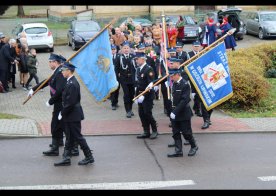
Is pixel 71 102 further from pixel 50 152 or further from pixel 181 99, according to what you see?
pixel 181 99

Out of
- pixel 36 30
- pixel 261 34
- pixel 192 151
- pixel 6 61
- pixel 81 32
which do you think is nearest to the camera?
pixel 192 151

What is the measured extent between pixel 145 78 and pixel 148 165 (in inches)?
92.5

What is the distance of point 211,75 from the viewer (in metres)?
9.92

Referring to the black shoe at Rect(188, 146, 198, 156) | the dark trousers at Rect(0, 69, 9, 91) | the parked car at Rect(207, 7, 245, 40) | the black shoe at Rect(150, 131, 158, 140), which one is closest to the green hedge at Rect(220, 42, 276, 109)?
the black shoe at Rect(150, 131, 158, 140)

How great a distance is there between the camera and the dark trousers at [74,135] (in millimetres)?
7992

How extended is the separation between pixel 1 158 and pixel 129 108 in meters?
4.15

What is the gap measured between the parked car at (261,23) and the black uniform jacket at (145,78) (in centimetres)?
1926

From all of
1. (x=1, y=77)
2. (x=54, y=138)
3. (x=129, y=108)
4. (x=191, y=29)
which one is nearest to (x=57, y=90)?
(x=54, y=138)

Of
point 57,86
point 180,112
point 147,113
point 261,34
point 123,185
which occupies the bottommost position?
point 261,34

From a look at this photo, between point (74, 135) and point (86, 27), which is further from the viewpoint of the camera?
point (86, 27)

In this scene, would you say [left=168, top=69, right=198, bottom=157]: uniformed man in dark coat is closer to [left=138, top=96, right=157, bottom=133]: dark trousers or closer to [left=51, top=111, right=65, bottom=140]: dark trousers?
[left=138, top=96, right=157, bottom=133]: dark trousers

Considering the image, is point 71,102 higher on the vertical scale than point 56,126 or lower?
higher

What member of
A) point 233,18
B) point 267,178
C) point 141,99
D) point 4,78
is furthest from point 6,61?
point 233,18

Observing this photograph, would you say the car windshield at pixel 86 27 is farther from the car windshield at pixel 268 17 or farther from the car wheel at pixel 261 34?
the car windshield at pixel 268 17
